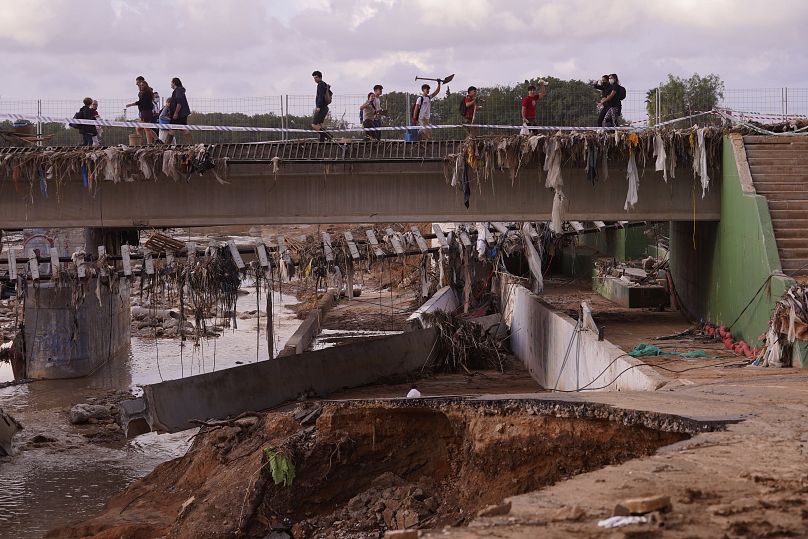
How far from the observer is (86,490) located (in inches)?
694

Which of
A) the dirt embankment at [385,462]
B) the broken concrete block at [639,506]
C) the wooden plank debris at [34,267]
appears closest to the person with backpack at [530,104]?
the wooden plank debris at [34,267]

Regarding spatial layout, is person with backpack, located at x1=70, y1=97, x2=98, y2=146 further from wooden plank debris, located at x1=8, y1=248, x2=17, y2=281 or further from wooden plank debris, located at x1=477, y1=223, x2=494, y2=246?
wooden plank debris, located at x1=477, y1=223, x2=494, y2=246

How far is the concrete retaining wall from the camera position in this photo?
1569 centimetres

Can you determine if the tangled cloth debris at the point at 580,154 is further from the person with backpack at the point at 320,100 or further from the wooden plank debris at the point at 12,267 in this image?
the wooden plank debris at the point at 12,267

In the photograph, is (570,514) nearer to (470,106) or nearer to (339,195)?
(339,195)

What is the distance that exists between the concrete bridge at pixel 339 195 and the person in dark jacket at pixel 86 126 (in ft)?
7.76

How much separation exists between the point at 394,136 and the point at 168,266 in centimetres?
1196

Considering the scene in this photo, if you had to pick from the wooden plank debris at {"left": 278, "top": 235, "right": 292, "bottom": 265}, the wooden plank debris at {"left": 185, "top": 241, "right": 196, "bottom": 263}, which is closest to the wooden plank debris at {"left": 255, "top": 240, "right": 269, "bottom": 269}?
the wooden plank debris at {"left": 278, "top": 235, "right": 292, "bottom": 265}

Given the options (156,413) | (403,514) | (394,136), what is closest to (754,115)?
(394,136)

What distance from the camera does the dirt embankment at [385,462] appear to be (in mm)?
10305

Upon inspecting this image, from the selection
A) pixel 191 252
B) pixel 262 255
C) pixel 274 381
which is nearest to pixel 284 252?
pixel 262 255

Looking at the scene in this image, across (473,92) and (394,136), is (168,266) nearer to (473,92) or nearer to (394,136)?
(473,92)

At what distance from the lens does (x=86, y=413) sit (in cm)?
2203

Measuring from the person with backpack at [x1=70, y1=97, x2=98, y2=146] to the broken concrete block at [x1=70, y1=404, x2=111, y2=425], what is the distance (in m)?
5.53
